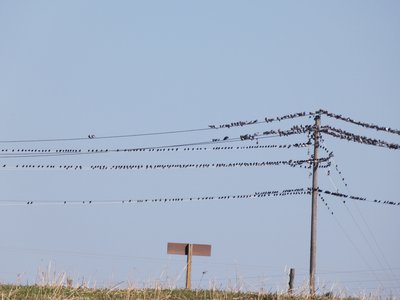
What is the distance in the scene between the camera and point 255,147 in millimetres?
44312

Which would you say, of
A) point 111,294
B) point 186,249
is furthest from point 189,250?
point 111,294

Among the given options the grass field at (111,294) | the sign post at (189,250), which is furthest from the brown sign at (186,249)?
the grass field at (111,294)

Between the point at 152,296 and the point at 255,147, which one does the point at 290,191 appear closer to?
the point at 255,147

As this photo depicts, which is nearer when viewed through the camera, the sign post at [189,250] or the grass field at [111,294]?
the grass field at [111,294]

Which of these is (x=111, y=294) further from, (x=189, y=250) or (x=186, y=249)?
(x=186, y=249)

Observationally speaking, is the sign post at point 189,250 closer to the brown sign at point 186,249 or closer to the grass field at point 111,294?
the brown sign at point 186,249

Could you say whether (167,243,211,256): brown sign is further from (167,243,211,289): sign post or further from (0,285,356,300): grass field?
(0,285,356,300): grass field

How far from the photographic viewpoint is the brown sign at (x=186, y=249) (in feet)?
103

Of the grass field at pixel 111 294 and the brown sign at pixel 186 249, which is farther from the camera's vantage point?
the brown sign at pixel 186 249

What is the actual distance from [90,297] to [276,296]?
4.70 m

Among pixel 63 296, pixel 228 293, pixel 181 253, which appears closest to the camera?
pixel 63 296

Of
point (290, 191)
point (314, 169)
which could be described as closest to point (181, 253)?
point (314, 169)

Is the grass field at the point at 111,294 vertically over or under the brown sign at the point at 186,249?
under

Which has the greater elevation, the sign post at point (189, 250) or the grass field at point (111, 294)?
the sign post at point (189, 250)
